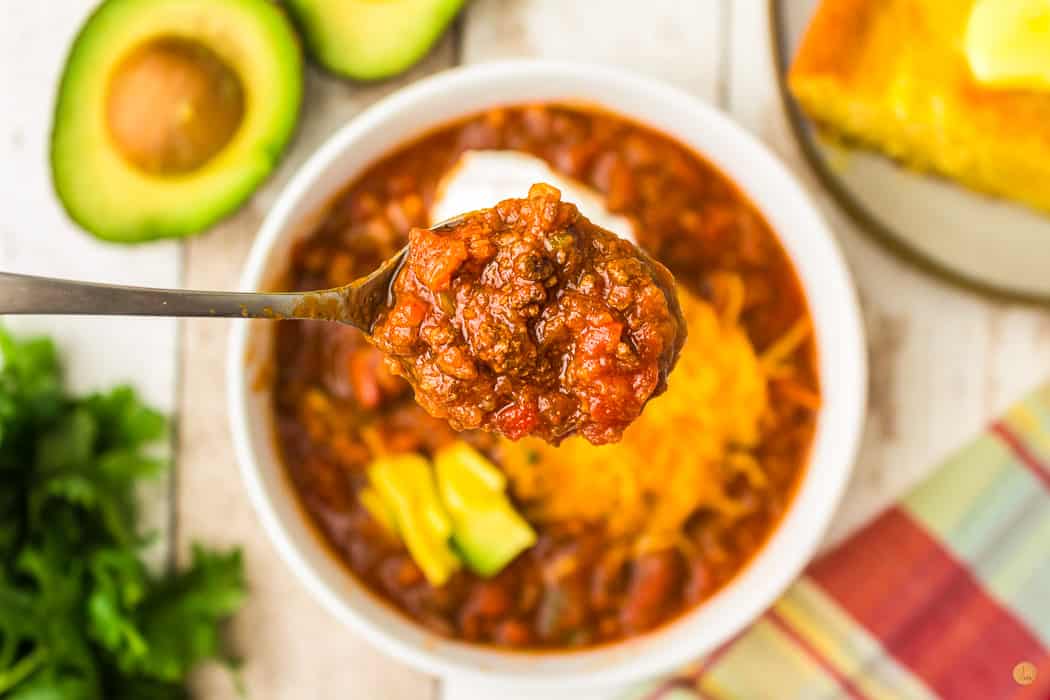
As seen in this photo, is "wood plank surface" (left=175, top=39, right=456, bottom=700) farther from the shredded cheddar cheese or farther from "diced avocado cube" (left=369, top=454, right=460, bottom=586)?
the shredded cheddar cheese

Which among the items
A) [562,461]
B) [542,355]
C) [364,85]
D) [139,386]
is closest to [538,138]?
[364,85]

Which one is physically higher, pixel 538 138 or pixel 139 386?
pixel 538 138

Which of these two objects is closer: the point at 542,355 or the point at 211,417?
the point at 542,355

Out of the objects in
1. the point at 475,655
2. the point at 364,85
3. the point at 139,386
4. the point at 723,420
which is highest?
the point at 364,85

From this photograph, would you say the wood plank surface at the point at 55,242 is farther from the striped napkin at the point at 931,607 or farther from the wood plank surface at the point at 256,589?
the striped napkin at the point at 931,607

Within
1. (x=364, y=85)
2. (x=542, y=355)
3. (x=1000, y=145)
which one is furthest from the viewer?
(x=364, y=85)

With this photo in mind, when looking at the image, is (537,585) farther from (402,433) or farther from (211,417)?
(211,417)
